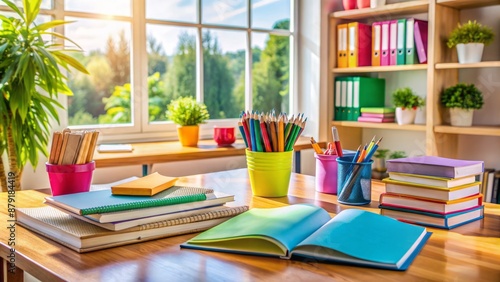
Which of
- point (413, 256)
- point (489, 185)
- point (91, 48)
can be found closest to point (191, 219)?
point (413, 256)

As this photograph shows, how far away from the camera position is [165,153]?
273cm

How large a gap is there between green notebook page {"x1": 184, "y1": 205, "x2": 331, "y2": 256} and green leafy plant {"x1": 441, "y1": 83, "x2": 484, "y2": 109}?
2249mm

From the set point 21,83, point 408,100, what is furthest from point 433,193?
point 408,100

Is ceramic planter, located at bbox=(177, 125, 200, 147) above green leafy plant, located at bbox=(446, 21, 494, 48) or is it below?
below

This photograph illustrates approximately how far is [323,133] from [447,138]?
839 mm

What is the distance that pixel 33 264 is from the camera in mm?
1011

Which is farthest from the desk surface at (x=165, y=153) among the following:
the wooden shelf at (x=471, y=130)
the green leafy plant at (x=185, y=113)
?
the wooden shelf at (x=471, y=130)

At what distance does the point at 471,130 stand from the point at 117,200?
2461 millimetres

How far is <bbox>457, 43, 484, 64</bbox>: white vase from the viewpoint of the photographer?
10.2ft

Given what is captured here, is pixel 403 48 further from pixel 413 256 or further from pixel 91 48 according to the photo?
pixel 413 256

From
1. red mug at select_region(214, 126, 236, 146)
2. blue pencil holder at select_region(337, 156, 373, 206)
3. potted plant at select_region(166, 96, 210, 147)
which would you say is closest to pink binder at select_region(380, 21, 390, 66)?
red mug at select_region(214, 126, 236, 146)

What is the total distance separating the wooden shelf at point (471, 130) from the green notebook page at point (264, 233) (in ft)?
7.04

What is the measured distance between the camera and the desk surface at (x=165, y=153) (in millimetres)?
2561

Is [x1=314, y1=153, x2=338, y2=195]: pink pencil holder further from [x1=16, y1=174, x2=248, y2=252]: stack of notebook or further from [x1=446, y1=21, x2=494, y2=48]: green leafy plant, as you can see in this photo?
[x1=446, y1=21, x2=494, y2=48]: green leafy plant
